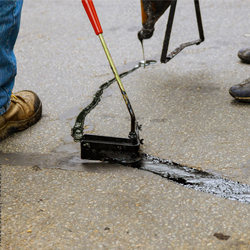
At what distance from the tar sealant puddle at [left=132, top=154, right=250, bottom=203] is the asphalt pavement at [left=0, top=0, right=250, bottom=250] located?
0.13 feet

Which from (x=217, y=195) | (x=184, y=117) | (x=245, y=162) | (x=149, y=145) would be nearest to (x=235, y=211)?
(x=217, y=195)

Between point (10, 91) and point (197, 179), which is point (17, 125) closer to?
point (10, 91)

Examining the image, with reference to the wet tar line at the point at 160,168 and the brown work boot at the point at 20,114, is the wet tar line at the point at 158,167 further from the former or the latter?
the brown work boot at the point at 20,114

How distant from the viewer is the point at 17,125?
7.27ft

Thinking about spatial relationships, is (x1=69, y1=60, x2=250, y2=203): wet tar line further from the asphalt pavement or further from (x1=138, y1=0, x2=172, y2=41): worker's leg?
(x1=138, y1=0, x2=172, y2=41): worker's leg

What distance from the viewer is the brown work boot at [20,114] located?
7.06 feet

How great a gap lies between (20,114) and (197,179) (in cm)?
119

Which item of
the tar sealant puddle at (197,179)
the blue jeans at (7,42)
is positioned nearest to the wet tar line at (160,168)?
the tar sealant puddle at (197,179)

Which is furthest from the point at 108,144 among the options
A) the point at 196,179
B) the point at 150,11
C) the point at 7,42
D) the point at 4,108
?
the point at 150,11

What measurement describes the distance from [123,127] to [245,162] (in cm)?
79

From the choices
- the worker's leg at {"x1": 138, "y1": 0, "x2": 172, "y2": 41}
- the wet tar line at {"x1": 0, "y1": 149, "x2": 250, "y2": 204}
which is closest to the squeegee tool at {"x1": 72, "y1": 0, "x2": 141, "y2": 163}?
the wet tar line at {"x1": 0, "y1": 149, "x2": 250, "y2": 204}

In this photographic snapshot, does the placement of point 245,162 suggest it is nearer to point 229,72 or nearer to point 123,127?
point 123,127

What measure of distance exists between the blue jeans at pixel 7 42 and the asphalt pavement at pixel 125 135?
1.03 ft

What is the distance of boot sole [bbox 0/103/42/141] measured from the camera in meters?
2.15
